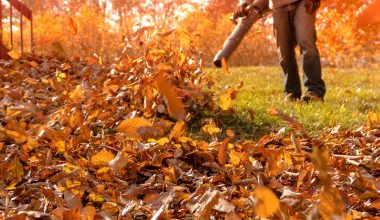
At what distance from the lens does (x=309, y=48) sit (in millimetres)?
4582

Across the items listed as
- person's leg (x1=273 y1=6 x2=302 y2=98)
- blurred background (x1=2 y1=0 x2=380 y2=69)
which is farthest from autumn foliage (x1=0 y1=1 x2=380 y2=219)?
blurred background (x1=2 y1=0 x2=380 y2=69)

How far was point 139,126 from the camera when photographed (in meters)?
1.58

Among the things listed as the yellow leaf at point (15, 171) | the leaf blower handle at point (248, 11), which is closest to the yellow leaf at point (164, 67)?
the yellow leaf at point (15, 171)

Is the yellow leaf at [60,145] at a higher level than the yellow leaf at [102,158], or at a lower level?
lower

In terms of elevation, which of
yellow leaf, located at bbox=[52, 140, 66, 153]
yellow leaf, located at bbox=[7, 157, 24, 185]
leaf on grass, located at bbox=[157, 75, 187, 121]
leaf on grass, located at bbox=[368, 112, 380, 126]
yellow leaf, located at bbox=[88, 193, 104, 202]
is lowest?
yellow leaf, located at bbox=[88, 193, 104, 202]

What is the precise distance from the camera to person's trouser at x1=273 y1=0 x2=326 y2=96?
4.50 metres

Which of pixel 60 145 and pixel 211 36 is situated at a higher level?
pixel 211 36

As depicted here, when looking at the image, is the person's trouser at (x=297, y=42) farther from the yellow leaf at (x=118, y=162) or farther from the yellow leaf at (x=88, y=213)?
the yellow leaf at (x=88, y=213)

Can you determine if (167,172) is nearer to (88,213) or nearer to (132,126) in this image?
(132,126)

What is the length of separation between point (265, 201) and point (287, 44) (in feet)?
13.5

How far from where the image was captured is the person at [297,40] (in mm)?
4461

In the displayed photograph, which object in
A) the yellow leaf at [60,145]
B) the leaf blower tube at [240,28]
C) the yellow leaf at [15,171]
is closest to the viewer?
the yellow leaf at [15,171]

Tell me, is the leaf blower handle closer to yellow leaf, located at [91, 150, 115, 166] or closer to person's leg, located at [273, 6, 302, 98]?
person's leg, located at [273, 6, 302, 98]

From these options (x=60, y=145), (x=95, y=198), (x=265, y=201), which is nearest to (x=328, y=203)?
(x=265, y=201)
